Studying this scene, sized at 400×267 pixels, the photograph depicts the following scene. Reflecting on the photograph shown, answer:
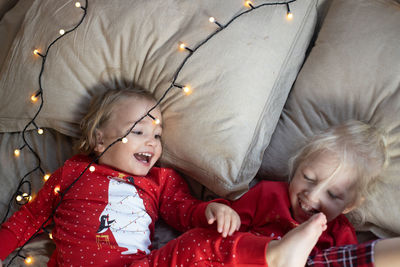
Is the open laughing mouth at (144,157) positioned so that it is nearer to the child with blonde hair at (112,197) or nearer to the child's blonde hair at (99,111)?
the child with blonde hair at (112,197)

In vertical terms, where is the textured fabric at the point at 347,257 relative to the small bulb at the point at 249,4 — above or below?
below

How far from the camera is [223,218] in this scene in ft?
3.58

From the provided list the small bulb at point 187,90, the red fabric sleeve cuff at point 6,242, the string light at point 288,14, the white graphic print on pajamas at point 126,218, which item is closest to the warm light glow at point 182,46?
the small bulb at point 187,90

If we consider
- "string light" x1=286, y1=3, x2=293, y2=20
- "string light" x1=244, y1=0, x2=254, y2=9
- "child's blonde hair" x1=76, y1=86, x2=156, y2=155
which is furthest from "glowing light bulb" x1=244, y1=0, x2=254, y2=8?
"child's blonde hair" x1=76, y1=86, x2=156, y2=155

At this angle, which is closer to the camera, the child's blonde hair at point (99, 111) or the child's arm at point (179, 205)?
the child's arm at point (179, 205)

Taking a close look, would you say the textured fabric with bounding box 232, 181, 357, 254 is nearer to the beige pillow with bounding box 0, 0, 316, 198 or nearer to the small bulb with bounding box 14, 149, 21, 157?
the beige pillow with bounding box 0, 0, 316, 198

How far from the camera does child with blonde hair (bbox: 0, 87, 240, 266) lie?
122 cm

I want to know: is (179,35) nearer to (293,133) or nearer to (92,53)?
(92,53)

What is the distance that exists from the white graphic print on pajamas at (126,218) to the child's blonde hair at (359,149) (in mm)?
557

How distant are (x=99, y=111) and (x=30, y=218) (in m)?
0.44

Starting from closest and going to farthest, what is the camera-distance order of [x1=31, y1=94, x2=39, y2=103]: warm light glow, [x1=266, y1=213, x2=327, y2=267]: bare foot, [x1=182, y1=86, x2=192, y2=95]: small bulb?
[x1=266, y1=213, x2=327, y2=267]: bare foot → [x1=182, y1=86, x2=192, y2=95]: small bulb → [x1=31, y1=94, x2=39, y2=103]: warm light glow

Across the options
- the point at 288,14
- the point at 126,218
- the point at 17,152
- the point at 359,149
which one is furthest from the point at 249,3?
the point at 17,152

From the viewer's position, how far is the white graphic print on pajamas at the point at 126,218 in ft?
4.04

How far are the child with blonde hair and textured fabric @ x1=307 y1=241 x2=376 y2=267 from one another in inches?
Answer: 12.8
